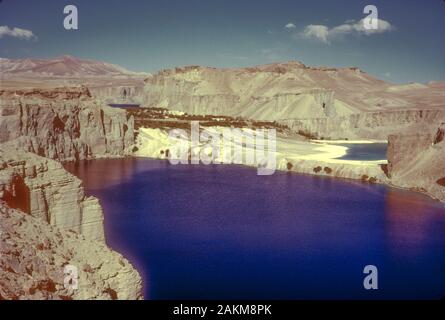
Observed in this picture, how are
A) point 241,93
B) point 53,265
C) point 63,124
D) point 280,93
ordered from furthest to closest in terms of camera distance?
point 241,93 → point 280,93 → point 63,124 → point 53,265

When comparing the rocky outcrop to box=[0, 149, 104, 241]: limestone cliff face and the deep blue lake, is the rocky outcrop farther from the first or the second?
the deep blue lake

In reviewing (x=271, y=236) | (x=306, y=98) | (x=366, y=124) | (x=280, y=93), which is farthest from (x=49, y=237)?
(x=280, y=93)

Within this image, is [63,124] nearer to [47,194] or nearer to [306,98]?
[47,194]

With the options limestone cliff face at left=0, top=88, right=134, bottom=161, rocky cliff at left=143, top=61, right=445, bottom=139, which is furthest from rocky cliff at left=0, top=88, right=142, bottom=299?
rocky cliff at left=143, top=61, right=445, bottom=139

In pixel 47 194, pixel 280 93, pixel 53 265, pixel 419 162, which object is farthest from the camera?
pixel 280 93

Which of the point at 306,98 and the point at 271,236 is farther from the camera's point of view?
the point at 306,98

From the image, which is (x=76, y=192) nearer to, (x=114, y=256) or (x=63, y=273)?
(x=114, y=256)
